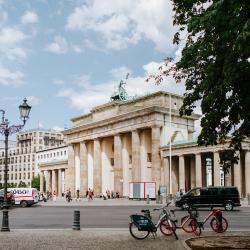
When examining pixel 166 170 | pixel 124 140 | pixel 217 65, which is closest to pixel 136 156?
pixel 166 170

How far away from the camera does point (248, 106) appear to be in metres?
13.2

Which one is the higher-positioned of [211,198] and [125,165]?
[125,165]

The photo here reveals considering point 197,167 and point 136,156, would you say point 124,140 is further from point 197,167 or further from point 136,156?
point 197,167

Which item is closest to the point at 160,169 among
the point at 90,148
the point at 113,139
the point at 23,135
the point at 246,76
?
the point at 113,139

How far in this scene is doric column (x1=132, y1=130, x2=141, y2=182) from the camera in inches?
2785

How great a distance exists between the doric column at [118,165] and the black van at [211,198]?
115 feet

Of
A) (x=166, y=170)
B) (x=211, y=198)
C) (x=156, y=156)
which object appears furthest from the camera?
(x=156, y=156)

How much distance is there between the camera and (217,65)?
12922 mm

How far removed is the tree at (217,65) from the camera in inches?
448

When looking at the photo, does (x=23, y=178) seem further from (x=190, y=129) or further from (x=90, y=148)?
(x=190, y=129)

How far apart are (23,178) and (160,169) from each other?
111 metres

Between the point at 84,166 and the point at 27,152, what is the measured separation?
93280mm

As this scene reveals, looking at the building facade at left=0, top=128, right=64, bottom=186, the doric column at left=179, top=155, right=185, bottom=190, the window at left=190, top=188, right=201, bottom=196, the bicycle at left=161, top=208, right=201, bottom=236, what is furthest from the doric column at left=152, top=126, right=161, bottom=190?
the building facade at left=0, top=128, right=64, bottom=186

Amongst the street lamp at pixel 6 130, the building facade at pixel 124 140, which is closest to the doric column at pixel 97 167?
the building facade at pixel 124 140
